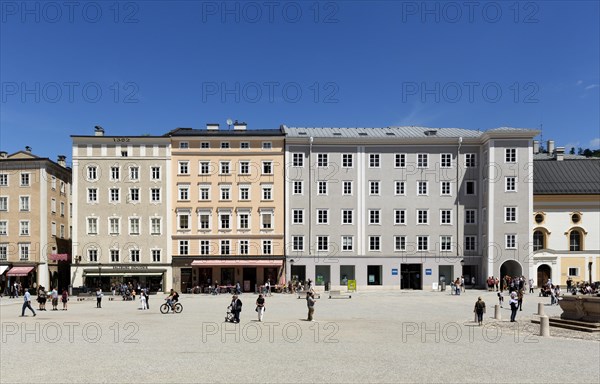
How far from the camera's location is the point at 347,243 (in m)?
59.8

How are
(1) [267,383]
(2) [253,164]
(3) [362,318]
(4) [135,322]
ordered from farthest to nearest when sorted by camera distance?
(2) [253,164], (3) [362,318], (4) [135,322], (1) [267,383]

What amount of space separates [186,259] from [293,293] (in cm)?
1218

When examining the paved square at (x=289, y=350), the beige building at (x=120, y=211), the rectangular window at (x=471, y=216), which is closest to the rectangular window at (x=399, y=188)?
the rectangular window at (x=471, y=216)

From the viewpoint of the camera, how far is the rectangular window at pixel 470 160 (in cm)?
6016

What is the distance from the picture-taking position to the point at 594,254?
6100 centimetres

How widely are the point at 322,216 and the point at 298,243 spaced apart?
12.7ft

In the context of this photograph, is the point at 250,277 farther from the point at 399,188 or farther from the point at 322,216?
the point at 399,188

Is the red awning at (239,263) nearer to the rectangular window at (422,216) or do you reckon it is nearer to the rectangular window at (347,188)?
the rectangular window at (347,188)

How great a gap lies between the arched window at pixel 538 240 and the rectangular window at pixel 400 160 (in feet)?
54.6

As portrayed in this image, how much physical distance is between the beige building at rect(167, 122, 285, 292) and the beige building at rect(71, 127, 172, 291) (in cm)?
177

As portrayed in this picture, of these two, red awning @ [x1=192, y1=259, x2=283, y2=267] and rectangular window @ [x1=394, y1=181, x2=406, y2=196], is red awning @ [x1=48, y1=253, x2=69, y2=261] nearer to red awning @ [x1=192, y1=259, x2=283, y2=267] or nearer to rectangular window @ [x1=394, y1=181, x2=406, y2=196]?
red awning @ [x1=192, y1=259, x2=283, y2=267]

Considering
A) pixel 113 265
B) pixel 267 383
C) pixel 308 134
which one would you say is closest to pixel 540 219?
pixel 308 134

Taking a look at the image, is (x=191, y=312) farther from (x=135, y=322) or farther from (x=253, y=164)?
(x=253, y=164)

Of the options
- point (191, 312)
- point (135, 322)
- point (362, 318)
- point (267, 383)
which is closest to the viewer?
point (267, 383)
